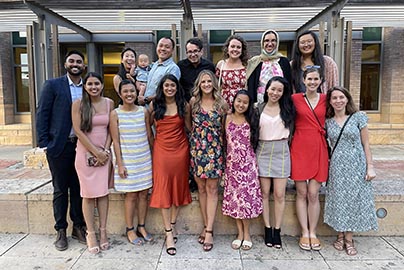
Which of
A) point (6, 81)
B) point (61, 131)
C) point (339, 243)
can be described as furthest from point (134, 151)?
point (6, 81)

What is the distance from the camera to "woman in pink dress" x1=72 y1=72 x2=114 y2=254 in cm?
322

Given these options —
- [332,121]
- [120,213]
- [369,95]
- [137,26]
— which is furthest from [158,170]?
[369,95]

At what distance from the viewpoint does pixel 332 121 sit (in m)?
3.37

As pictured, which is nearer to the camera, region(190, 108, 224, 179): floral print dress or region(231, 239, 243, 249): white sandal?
region(190, 108, 224, 179): floral print dress

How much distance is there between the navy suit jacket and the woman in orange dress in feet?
2.90

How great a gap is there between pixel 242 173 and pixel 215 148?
381mm

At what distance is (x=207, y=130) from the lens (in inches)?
132

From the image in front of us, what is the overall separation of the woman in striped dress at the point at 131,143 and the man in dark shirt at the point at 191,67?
2.03 feet

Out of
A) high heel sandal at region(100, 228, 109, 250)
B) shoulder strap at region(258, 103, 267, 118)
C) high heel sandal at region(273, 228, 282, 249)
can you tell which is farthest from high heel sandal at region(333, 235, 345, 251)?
high heel sandal at region(100, 228, 109, 250)

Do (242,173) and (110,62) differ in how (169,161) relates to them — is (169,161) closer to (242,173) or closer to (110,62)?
(242,173)

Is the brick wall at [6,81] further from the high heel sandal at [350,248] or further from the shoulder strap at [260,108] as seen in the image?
the high heel sandal at [350,248]

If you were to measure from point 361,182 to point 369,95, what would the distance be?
8.81 meters

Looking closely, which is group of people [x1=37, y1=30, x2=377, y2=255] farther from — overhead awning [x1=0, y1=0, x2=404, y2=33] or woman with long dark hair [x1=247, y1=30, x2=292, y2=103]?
overhead awning [x1=0, y1=0, x2=404, y2=33]

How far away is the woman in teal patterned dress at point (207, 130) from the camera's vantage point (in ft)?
10.9
